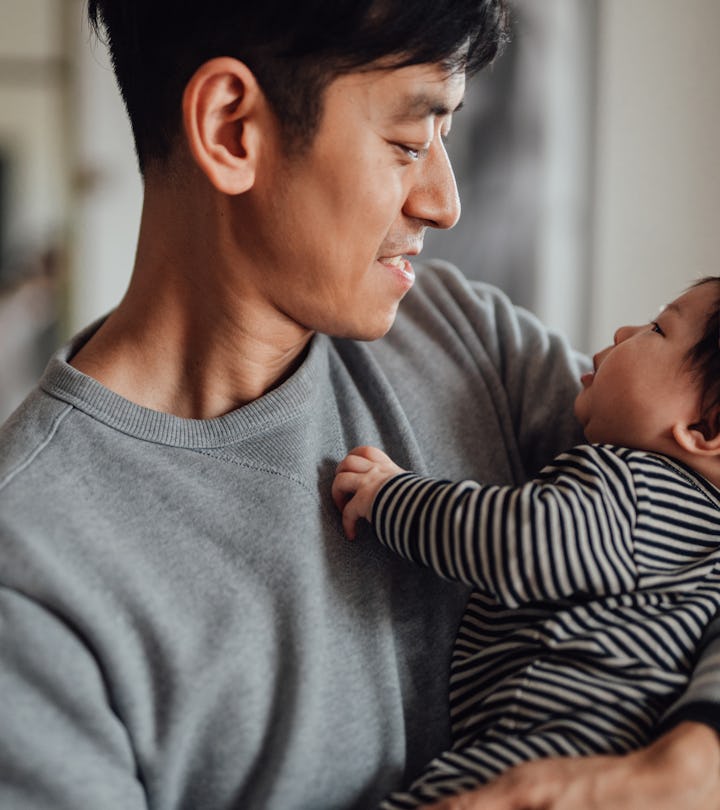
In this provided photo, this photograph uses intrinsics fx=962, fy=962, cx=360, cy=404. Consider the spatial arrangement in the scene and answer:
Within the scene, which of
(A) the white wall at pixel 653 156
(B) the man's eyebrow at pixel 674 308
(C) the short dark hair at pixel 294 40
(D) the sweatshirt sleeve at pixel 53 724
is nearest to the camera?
(D) the sweatshirt sleeve at pixel 53 724

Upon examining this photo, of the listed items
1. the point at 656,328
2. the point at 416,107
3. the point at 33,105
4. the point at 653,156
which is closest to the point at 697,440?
the point at 656,328

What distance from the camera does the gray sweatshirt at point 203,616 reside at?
94cm

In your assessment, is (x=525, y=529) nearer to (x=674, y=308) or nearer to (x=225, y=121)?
(x=674, y=308)

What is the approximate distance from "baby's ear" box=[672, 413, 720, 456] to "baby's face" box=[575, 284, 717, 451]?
13 millimetres

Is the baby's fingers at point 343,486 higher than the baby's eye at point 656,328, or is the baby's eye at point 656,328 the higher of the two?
Result: the baby's eye at point 656,328

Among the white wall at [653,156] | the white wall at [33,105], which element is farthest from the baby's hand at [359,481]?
the white wall at [33,105]

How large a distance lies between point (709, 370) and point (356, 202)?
44cm

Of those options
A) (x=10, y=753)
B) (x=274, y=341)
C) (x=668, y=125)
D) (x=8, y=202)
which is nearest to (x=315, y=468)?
(x=274, y=341)

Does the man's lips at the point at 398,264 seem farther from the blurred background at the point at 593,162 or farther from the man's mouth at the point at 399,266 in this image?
the blurred background at the point at 593,162

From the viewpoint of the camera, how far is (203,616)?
3.32 ft

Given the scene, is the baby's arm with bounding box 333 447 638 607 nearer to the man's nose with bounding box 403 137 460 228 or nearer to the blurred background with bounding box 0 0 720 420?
the man's nose with bounding box 403 137 460 228

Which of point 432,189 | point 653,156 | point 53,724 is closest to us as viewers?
point 53,724

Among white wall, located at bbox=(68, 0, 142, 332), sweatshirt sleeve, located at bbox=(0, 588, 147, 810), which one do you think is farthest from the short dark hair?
white wall, located at bbox=(68, 0, 142, 332)

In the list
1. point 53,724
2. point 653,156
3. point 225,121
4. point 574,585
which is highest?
point 225,121
